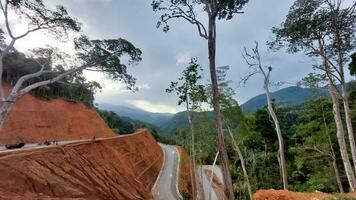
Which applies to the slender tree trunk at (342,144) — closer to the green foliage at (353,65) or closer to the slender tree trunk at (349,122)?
the slender tree trunk at (349,122)

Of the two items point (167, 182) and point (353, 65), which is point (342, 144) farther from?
point (167, 182)

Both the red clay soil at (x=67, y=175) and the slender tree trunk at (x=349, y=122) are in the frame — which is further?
the slender tree trunk at (x=349, y=122)

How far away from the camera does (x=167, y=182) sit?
128ft

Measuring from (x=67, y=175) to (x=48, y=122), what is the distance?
3590cm

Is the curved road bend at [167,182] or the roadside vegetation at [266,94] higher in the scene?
the roadside vegetation at [266,94]

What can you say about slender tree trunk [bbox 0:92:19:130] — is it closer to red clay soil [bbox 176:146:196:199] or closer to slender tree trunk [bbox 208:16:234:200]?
slender tree trunk [bbox 208:16:234:200]

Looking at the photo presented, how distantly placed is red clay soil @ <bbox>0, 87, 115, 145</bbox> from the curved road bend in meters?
13.0

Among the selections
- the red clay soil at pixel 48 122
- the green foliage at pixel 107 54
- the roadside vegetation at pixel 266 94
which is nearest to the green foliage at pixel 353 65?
the roadside vegetation at pixel 266 94

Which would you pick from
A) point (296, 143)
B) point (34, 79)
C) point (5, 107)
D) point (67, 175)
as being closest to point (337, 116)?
point (67, 175)

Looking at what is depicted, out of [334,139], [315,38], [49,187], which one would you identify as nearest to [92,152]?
[49,187]

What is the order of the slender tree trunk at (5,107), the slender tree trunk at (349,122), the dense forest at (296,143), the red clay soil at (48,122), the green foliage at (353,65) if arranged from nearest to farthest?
1. the slender tree trunk at (349,122)
2. the slender tree trunk at (5,107)
3. the green foliage at (353,65)
4. the dense forest at (296,143)
5. the red clay soil at (48,122)

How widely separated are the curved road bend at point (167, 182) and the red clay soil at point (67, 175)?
580cm

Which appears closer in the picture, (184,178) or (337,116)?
(337,116)

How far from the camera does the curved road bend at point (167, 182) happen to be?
109 feet
